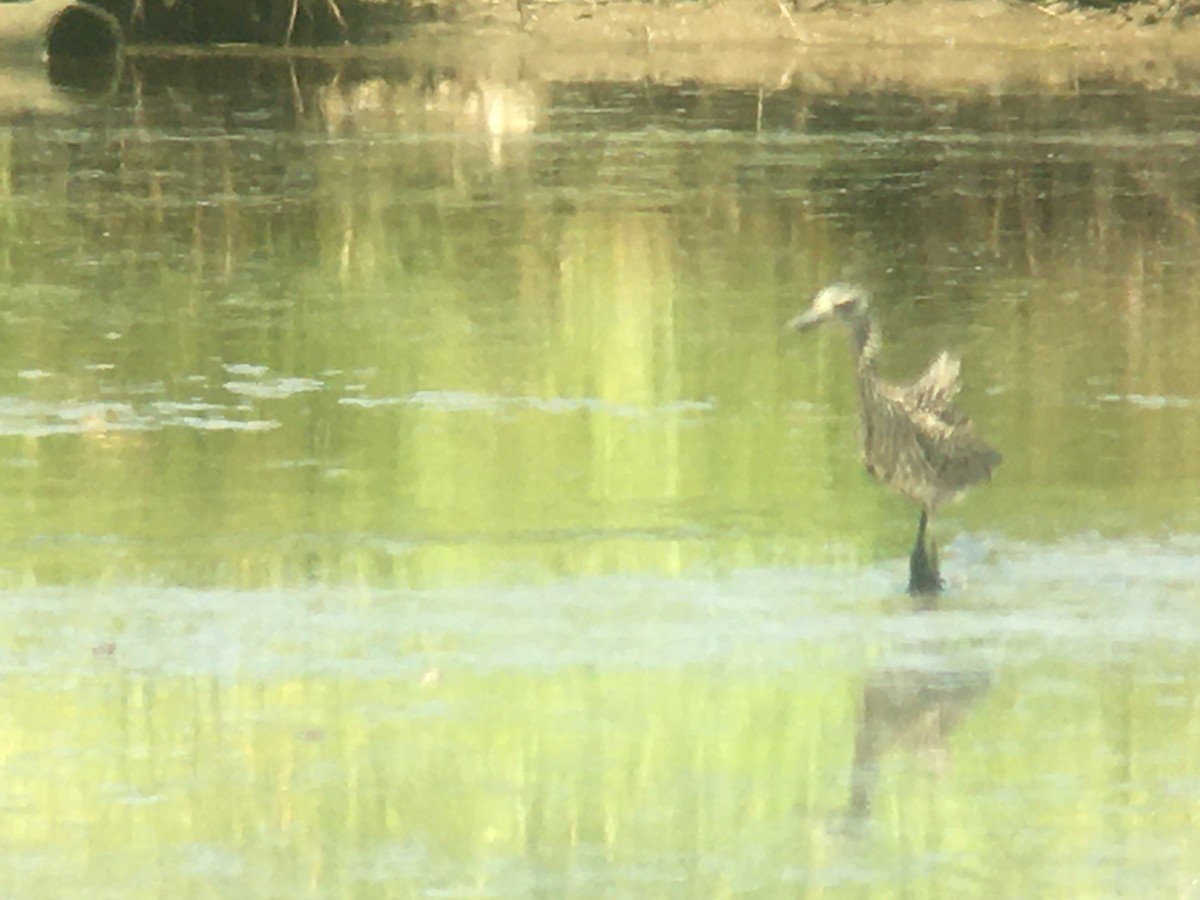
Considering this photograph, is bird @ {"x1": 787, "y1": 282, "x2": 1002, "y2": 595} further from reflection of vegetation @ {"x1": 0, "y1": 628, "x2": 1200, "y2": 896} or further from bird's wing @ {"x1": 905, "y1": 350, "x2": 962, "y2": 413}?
reflection of vegetation @ {"x1": 0, "y1": 628, "x2": 1200, "y2": 896}

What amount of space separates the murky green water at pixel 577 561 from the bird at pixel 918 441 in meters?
0.22

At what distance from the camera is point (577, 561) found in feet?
26.5

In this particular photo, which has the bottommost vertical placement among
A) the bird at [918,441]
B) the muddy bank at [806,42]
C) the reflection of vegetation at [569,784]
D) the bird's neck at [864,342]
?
the reflection of vegetation at [569,784]

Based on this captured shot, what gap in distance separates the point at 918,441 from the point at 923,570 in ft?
1.11

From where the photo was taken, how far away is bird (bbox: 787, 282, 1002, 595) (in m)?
7.75

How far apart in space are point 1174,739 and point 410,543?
2.58 meters

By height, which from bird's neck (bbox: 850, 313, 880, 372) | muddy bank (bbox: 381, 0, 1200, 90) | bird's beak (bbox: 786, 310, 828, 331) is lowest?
bird's neck (bbox: 850, 313, 880, 372)

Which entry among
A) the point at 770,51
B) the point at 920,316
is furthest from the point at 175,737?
the point at 770,51

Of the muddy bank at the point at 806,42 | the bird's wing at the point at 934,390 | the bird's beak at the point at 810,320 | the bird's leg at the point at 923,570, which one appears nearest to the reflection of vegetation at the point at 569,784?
the bird's leg at the point at 923,570

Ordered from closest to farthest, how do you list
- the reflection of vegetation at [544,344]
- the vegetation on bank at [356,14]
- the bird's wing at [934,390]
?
the bird's wing at [934,390]
the reflection of vegetation at [544,344]
the vegetation on bank at [356,14]

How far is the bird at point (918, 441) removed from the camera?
305 inches

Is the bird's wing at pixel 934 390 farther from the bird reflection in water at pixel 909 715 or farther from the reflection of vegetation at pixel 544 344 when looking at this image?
the bird reflection in water at pixel 909 715

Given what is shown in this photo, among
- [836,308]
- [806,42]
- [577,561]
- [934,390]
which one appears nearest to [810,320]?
[836,308]

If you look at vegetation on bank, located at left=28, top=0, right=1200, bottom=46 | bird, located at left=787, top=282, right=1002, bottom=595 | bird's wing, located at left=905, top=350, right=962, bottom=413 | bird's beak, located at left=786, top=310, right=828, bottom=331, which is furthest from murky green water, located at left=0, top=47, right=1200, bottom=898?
vegetation on bank, located at left=28, top=0, right=1200, bottom=46
